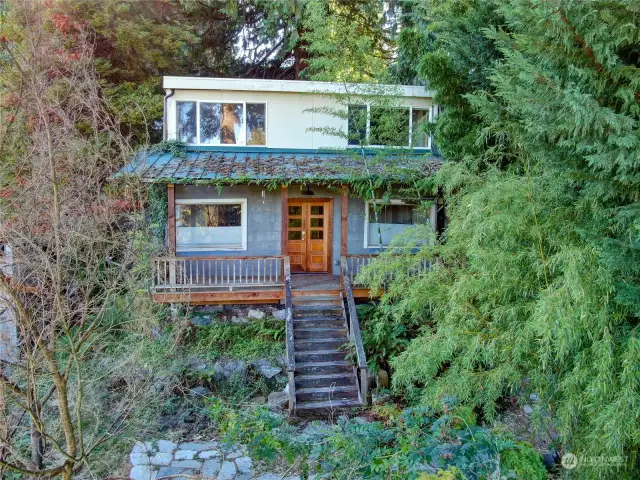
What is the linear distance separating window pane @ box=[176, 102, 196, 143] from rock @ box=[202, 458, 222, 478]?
7.31m

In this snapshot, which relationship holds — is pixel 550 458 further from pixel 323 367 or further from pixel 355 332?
pixel 323 367

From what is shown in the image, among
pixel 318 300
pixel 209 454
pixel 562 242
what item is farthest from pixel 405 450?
pixel 318 300

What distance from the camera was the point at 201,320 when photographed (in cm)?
941

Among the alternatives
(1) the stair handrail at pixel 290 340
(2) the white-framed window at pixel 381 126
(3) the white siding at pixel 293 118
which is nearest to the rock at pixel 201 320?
(1) the stair handrail at pixel 290 340

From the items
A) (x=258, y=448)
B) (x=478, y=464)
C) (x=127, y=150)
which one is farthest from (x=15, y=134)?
(x=478, y=464)

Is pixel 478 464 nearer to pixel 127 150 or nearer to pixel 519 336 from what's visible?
pixel 519 336

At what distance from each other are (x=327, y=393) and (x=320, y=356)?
786mm

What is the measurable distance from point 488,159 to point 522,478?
15.7 ft

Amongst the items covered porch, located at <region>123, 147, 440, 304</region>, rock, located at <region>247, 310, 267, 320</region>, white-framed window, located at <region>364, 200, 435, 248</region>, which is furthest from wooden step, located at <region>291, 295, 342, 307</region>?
white-framed window, located at <region>364, 200, 435, 248</region>

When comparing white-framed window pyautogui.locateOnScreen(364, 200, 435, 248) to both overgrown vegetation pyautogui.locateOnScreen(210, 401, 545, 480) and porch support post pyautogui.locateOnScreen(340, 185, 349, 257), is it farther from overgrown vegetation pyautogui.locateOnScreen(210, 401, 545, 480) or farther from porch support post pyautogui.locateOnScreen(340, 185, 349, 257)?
overgrown vegetation pyautogui.locateOnScreen(210, 401, 545, 480)

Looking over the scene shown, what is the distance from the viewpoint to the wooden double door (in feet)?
35.9

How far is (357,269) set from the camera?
9648mm

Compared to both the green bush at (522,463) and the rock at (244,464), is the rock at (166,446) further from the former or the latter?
the green bush at (522,463)

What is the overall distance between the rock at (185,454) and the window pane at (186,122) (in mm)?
7035
